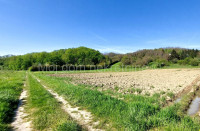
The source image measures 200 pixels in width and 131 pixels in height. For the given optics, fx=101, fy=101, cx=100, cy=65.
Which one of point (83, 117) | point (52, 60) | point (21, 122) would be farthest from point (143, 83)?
point (52, 60)

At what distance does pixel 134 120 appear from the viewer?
3596mm

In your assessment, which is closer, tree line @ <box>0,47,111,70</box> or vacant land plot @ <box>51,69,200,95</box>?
vacant land plot @ <box>51,69,200,95</box>

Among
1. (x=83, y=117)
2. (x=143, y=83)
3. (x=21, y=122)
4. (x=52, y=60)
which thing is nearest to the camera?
(x=21, y=122)

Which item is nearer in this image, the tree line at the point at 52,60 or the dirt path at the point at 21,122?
the dirt path at the point at 21,122

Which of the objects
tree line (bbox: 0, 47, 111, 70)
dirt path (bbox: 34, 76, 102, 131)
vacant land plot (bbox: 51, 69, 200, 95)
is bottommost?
vacant land plot (bbox: 51, 69, 200, 95)

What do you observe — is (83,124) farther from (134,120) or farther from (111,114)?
(134,120)

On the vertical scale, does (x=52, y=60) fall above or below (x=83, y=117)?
above

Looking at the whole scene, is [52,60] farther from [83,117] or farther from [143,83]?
[83,117]

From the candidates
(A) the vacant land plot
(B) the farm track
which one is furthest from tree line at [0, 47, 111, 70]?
(B) the farm track

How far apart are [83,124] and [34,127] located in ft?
5.62

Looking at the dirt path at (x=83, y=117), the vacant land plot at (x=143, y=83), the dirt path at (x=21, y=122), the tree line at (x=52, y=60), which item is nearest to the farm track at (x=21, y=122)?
the dirt path at (x=21, y=122)

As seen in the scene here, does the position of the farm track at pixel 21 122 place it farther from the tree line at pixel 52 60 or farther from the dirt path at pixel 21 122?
the tree line at pixel 52 60

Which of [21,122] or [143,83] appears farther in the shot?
[143,83]

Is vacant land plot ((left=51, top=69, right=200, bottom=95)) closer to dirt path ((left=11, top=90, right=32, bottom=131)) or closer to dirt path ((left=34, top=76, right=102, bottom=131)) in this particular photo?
dirt path ((left=34, top=76, right=102, bottom=131))
